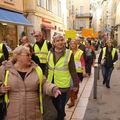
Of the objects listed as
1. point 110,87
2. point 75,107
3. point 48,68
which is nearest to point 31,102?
point 48,68

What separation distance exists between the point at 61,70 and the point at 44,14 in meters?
26.3

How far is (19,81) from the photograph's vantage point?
4.12 m

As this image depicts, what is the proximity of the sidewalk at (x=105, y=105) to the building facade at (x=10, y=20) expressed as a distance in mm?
8721

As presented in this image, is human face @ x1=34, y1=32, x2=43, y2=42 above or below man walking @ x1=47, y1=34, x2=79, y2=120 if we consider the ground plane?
above

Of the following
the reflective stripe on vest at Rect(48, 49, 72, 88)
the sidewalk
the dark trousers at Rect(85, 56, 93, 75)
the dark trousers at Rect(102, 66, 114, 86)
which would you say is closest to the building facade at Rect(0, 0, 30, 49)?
the dark trousers at Rect(85, 56, 93, 75)

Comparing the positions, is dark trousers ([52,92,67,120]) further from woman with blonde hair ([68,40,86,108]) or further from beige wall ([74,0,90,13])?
beige wall ([74,0,90,13])

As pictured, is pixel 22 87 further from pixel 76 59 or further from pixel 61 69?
pixel 76 59

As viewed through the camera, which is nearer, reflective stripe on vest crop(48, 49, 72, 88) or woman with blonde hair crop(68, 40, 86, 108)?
reflective stripe on vest crop(48, 49, 72, 88)

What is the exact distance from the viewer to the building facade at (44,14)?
2775 cm

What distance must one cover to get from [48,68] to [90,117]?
1.73 metres

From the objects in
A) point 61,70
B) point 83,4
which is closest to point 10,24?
point 61,70

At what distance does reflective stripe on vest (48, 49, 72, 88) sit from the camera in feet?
19.5

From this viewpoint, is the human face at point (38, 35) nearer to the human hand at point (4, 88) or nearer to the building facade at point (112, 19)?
the human hand at point (4, 88)

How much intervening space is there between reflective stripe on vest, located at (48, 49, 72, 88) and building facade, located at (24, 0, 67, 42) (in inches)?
816
